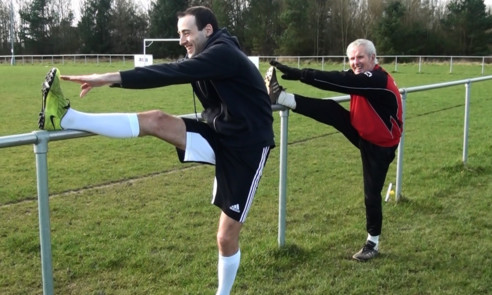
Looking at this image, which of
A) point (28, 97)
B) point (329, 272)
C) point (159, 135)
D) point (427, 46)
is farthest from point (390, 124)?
point (427, 46)

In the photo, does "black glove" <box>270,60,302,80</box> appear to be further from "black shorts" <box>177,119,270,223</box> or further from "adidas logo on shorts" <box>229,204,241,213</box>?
"adidas logo on shorts" <box>229,204,241,213</box>

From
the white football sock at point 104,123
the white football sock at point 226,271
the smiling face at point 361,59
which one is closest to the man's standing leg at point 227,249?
the white football sock at point 226,271

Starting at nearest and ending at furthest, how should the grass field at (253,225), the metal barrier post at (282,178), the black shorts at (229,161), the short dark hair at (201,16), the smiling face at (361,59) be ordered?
1. the short dark hair at (201,16)
2. the black shorts at (229,161)
3. the grass field at (253,225)
4. the smiling face at (361,59)
5. the metal barrier post at (282,178)

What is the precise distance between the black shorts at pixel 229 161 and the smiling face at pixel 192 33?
439mm

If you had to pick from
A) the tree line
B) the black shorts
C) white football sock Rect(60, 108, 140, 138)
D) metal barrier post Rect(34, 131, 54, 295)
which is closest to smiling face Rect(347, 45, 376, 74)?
the black shorts

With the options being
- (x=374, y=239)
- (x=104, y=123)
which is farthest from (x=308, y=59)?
(x=104, y=123)

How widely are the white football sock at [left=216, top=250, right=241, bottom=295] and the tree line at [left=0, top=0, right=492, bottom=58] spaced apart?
48.3 metres

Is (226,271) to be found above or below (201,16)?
below

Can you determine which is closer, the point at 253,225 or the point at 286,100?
the point at 286,100

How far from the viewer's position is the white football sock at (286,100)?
12.6ft

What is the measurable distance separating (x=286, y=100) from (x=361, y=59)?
2.13ft

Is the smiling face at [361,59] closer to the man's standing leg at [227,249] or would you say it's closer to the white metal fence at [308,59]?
the man's standing leg at [227,249]

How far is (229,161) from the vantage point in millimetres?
3074

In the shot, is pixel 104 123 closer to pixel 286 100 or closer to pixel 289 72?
pixel 289 72
